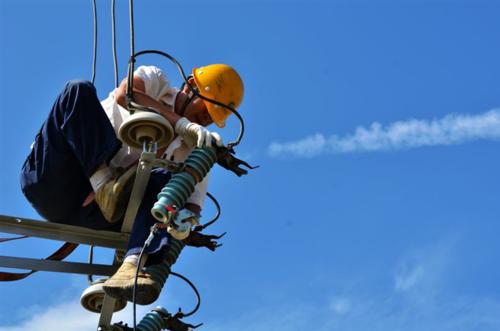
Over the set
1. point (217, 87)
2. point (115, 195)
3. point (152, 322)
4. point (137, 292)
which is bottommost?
point (137, 292)

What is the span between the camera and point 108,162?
5.66 metres

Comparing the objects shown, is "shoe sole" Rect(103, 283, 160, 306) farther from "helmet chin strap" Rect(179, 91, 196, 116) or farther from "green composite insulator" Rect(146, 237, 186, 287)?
"helmet chin strap" Rect(179, 91, 196, 116)

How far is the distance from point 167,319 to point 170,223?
103 cm

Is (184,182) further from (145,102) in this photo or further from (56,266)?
(56,266)

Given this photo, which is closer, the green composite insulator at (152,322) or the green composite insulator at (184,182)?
the green composite insulator at (184,182)

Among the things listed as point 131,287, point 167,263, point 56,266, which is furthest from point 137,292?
point 56,266

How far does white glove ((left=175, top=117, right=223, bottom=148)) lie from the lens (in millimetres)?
5359

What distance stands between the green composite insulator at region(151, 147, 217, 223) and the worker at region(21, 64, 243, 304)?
69 millimetres

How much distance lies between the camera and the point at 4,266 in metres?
5.64

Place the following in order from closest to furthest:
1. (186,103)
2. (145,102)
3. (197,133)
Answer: (197,133) → (145,102) → (186,103)

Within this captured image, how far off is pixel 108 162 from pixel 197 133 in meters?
0.64

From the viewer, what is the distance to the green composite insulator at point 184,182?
5070 millimetres

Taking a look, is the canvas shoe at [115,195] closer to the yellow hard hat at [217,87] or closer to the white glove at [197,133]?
the white glove at [197,133]

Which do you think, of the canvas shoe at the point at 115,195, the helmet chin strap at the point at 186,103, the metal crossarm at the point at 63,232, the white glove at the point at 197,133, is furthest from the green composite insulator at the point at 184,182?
the helmet chin strap at the point at 186,103
